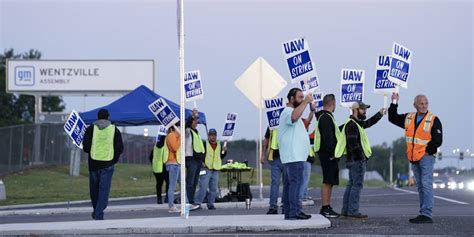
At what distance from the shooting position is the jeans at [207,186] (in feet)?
67.7

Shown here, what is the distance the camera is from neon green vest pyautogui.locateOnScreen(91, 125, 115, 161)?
16.4m

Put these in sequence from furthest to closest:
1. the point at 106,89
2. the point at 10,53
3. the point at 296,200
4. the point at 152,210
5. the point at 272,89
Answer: the point at 10,53
the point at 106,89
the point at 272,89
the point at 152,210
the point at 296,200

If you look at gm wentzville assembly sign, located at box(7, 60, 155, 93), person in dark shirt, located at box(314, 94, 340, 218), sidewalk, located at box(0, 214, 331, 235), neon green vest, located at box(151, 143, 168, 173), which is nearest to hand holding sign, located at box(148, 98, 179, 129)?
person in dark shirt, located at box(314, 94, 340, 218)

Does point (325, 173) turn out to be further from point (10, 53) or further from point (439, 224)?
point (10, 53)

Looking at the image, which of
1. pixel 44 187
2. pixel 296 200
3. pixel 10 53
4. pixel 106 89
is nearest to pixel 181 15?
pixel 296 200

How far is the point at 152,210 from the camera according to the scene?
2167 cm

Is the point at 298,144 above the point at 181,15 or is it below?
below

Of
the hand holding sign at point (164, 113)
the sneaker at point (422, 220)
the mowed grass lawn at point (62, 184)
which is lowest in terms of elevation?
the mowed grass lawn at point (62, 184)

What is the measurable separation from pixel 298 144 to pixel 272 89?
9.94 m

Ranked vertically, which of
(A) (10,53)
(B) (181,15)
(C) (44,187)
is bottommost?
(C) (44,187)

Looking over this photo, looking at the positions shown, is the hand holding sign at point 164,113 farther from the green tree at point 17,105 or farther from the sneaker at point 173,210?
the green tree at point 17,105

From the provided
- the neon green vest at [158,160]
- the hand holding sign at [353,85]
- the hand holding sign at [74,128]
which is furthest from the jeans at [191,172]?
the neon green vest at [158,160]

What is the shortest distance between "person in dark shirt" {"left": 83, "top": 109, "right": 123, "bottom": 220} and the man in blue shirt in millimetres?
3436

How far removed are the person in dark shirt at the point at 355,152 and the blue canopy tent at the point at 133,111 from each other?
32.4ft
